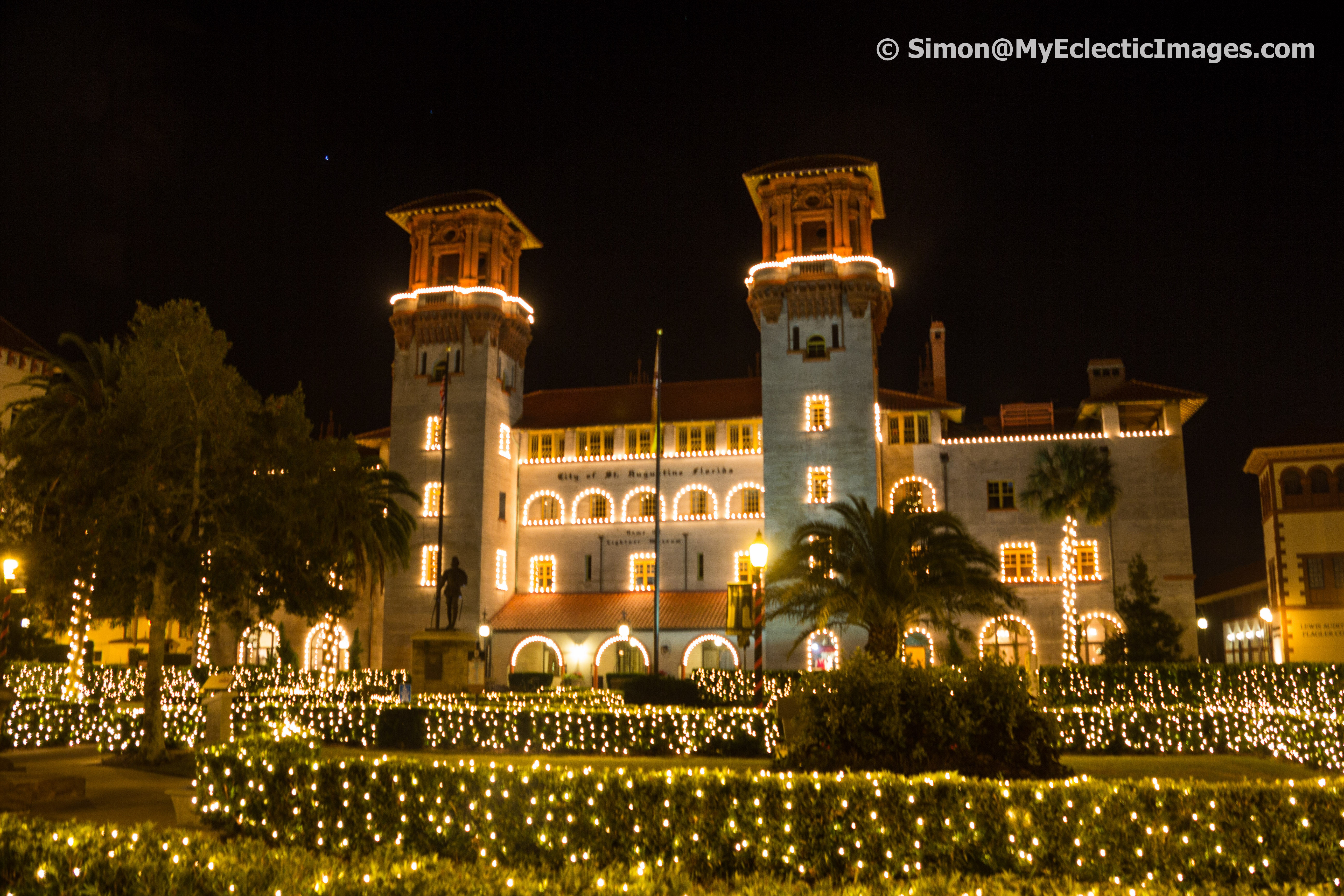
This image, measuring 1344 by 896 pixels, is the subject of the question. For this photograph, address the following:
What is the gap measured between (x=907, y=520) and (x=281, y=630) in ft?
111

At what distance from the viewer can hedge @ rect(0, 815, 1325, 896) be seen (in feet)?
27.2

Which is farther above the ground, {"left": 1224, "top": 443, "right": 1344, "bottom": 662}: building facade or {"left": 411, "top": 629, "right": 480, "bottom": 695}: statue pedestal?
{"left": 1224, "top": 443, "right": 1344, "bottom": 662}: building facade

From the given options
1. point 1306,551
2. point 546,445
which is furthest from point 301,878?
point 1306,551

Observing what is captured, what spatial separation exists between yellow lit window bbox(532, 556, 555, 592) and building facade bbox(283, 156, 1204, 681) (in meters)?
0.10

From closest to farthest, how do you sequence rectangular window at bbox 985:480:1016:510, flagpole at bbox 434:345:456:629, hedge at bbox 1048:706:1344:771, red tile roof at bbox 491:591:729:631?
hedge at bbox 1048:706:1344:771, flagpole at bbox 434:345:456:629, red tile roof at bbox 491:591:729:631, rectangular window at bbox 985:480:1016:510

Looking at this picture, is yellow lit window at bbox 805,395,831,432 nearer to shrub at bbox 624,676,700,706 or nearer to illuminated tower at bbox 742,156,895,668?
illuminated tower at bbox 742,156,895,668

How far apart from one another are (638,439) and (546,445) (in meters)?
5.55

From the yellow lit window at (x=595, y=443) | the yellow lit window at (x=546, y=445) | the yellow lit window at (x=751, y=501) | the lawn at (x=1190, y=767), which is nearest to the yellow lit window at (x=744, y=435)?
the yellow lit window at (x=751, y=501)

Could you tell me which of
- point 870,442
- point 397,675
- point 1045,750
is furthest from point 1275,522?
point 1045,750

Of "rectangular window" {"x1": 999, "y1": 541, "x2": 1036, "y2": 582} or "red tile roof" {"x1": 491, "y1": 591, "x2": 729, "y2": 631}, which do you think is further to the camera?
"rectangular window" {"x1": 999, "y1": 541, "x2": 1036, "y2": 582}

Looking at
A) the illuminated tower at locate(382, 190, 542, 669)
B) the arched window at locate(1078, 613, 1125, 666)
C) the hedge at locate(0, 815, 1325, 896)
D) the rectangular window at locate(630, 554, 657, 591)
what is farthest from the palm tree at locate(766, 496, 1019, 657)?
the hedge at locate(0, 815, 1325, 896)

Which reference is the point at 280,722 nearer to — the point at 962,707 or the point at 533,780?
the point at 533,780

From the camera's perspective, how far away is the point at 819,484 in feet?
178

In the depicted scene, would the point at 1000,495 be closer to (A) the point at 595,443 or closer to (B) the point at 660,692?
(A) the point at 595,443
